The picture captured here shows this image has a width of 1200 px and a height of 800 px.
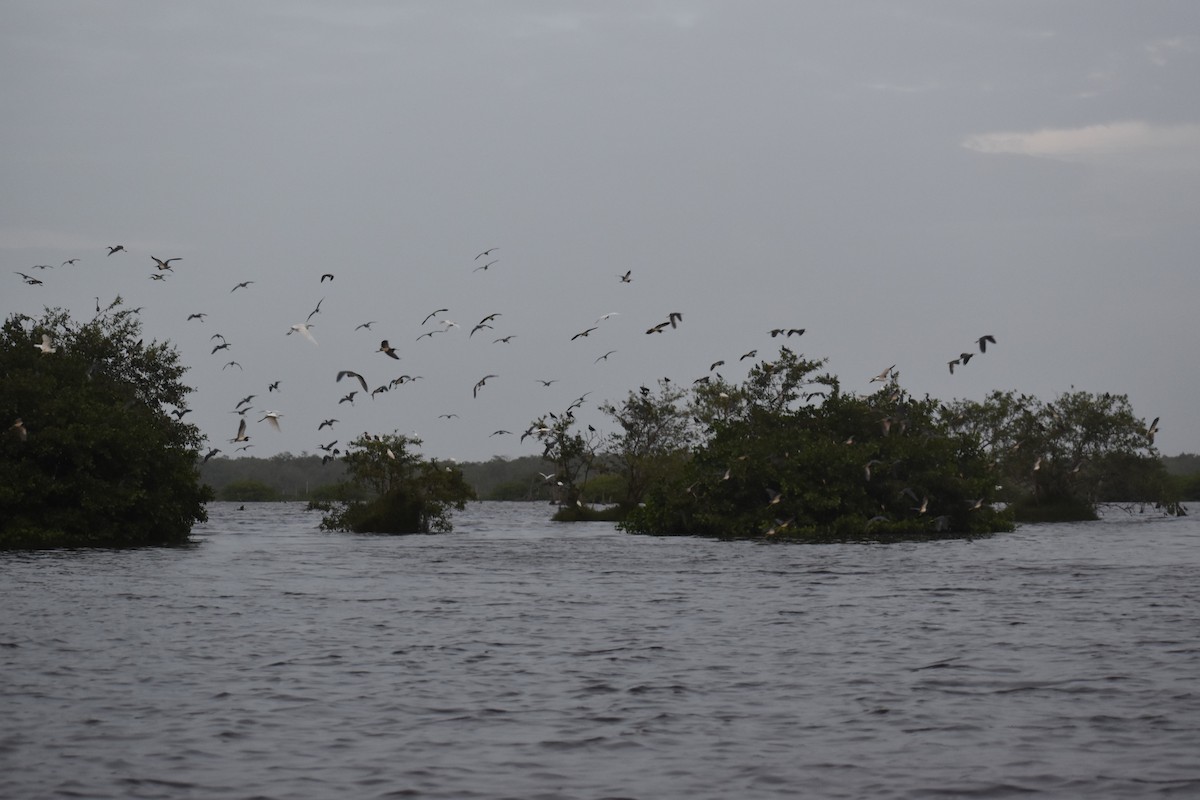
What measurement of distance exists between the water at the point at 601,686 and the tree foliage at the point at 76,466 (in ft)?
35.9

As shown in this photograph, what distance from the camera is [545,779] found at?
40.2 feet

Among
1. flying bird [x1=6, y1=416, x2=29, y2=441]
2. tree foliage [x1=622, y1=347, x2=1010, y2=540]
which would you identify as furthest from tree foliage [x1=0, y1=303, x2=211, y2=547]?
tree foliage [x1=622, y1=347, x2=1010, y2=540]

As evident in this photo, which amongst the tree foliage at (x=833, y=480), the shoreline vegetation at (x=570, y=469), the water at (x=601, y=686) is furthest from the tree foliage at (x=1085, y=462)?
the water at (x=601, y=686)

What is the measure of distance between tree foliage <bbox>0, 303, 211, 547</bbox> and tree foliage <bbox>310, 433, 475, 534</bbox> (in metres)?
8.78

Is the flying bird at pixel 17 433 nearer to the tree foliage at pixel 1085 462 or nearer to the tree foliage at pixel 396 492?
the tree foliage at pixel 396 492

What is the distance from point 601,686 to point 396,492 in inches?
1809

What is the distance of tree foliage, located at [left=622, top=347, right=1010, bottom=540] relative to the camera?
54.9m

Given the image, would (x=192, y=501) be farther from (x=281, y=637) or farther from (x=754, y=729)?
(x=754, y=729)

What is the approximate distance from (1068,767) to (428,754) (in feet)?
19.9

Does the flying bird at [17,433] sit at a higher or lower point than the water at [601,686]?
higher

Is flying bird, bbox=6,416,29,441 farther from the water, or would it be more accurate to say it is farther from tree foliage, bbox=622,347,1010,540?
tree foliage, bbox=622,347,1010,540

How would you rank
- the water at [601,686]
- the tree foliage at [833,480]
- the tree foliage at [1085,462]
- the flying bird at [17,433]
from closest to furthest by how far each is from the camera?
the water at [601,686] < the flying bird at [17,433] < the tree foliage at [833,480] < the tree foliage at [1085,462]

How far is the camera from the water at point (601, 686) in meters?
12.4

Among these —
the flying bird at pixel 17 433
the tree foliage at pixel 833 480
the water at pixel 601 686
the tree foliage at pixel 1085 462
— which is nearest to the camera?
the water at pixel 601 686
